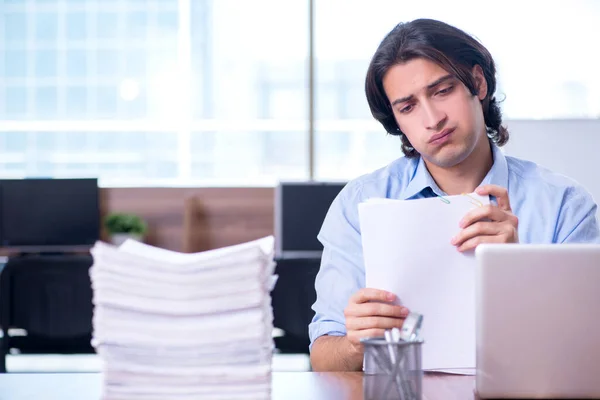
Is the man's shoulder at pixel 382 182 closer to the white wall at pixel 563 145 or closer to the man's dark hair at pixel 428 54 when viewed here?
the man's dark hair at pixel 428 54

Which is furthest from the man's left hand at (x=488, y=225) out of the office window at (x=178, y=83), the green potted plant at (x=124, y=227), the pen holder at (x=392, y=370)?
the office window at (x=178, y=83)

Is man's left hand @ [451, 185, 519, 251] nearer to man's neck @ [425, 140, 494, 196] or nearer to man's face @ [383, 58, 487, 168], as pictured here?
man's face @ [383, 58, 487, 168]

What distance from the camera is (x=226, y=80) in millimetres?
5320

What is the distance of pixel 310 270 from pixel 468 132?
167cm

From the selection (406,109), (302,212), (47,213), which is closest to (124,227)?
(47,213)

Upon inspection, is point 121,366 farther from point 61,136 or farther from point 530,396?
point 61,136

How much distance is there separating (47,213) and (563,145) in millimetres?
2748

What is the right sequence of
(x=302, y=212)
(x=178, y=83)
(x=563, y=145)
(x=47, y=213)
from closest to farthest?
(x=563, y=145)
(x=302, y=212)
(x=47, y=213)
(x=178, y=83)

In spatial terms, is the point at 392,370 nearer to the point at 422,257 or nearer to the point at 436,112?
the point at 422,257

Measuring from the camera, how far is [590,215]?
1.62 meters

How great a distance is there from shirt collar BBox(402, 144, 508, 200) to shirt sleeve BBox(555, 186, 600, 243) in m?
0.14

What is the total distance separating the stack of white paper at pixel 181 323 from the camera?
847 mm

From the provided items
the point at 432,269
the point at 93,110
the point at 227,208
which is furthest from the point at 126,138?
the point at 432,269

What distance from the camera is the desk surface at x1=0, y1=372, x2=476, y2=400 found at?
109 cm
